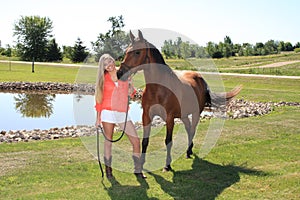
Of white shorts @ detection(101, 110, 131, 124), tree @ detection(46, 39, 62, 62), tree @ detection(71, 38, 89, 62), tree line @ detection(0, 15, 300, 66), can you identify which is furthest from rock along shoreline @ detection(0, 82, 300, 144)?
tree @ detection(46, 39, 62, 62)

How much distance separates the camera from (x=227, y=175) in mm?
5926

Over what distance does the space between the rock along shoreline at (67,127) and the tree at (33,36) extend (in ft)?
117

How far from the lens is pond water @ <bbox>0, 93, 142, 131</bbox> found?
24.2 feet

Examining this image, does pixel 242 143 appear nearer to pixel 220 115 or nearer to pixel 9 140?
pixel 220 115

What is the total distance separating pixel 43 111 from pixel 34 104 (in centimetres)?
246

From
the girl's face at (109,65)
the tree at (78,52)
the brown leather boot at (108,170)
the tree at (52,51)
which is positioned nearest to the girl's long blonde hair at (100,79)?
the girl's face at (109,65)

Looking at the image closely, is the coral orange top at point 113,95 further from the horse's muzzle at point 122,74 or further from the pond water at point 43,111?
the pond water at point 43,111

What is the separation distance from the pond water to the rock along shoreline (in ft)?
1.74

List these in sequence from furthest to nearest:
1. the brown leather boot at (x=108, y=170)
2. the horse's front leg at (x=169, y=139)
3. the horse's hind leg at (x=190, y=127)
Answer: the horse's hind leg at (x=190, y=127) → the horse's front leg at (x=169, y=139) → the brown leather boot at (x=108, y=170)

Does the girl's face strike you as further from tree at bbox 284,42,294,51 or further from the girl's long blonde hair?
tree at bbox 284,42,294,51

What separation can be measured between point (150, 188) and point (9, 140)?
184 inches

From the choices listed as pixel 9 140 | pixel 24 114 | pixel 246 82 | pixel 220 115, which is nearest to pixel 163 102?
pixel 9 140

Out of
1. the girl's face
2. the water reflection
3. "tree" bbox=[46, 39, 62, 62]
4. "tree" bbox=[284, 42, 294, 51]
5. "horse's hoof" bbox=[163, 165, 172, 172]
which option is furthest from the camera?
"tree" bbox=[284, 42, 294, 51]

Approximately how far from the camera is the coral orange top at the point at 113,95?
5.27 meters
